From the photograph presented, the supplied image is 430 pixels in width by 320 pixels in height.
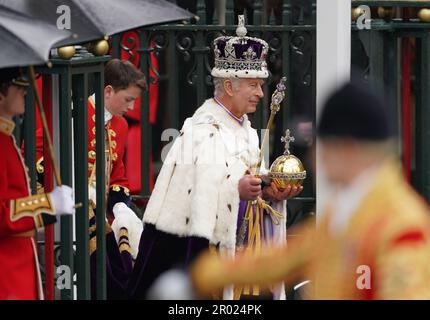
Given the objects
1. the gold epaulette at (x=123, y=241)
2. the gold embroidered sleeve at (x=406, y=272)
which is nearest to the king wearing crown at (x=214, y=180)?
the gold epaulette at (x=123, y=241)

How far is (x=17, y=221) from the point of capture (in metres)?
6.77

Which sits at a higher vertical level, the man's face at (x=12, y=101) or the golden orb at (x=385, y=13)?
the golden orb at (x=385, y=13)

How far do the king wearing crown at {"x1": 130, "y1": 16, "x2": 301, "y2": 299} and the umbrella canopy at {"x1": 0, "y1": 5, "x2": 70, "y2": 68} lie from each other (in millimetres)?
1653

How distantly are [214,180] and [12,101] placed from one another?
166 cm

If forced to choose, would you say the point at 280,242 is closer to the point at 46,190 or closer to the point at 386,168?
the point at 46,190

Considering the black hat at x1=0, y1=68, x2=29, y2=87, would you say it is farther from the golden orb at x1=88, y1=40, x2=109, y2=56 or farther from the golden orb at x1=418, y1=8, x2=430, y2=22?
the golden orb at x1=418, y1=8, x2=430, y2=22

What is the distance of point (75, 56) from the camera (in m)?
7.63

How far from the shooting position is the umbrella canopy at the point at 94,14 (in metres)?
7.18

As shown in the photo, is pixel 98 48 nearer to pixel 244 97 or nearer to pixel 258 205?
pixel 244 97

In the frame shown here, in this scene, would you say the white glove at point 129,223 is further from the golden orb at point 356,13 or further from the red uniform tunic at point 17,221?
the red uniform tunic at point 17,221

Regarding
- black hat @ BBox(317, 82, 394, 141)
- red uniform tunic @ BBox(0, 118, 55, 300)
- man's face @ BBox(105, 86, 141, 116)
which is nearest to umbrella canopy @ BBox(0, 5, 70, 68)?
red uniform tunic @ BBox(0, 118, 55, 300)

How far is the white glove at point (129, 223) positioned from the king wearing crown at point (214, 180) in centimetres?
65

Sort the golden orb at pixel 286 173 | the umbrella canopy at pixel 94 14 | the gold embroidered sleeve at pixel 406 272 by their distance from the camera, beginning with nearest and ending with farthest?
the gold embroidered sleeve at pixel 406 272
the umbrella canopy at pixel 94 14
the golden orb at pixel 286 173

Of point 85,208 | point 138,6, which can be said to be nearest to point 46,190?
point 85,208
